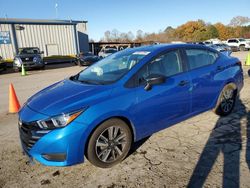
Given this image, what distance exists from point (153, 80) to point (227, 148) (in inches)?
60.8

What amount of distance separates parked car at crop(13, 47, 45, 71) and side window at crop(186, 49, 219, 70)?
17.1 meters

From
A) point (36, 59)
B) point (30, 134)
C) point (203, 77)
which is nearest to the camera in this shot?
point (30, 134)

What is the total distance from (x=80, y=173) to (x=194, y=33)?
73101mm

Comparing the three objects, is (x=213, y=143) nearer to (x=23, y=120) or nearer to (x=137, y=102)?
(x=137, y=102)

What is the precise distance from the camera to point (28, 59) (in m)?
19.9

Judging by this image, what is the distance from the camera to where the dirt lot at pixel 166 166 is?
3.08m

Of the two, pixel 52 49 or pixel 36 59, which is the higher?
pixel 52 49

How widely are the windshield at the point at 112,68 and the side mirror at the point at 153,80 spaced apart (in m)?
0.36

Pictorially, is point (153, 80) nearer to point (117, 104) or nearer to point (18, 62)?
point (117, 104)

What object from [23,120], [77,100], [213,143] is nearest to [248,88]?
[213,143]

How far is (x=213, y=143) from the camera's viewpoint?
4.00 m

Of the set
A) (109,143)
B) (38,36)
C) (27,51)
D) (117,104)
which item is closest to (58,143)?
(109,143)

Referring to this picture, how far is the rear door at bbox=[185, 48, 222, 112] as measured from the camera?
4371 millimetres

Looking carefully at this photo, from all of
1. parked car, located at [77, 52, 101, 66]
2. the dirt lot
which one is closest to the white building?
parked car, located at [77, 52, 101, 66]
